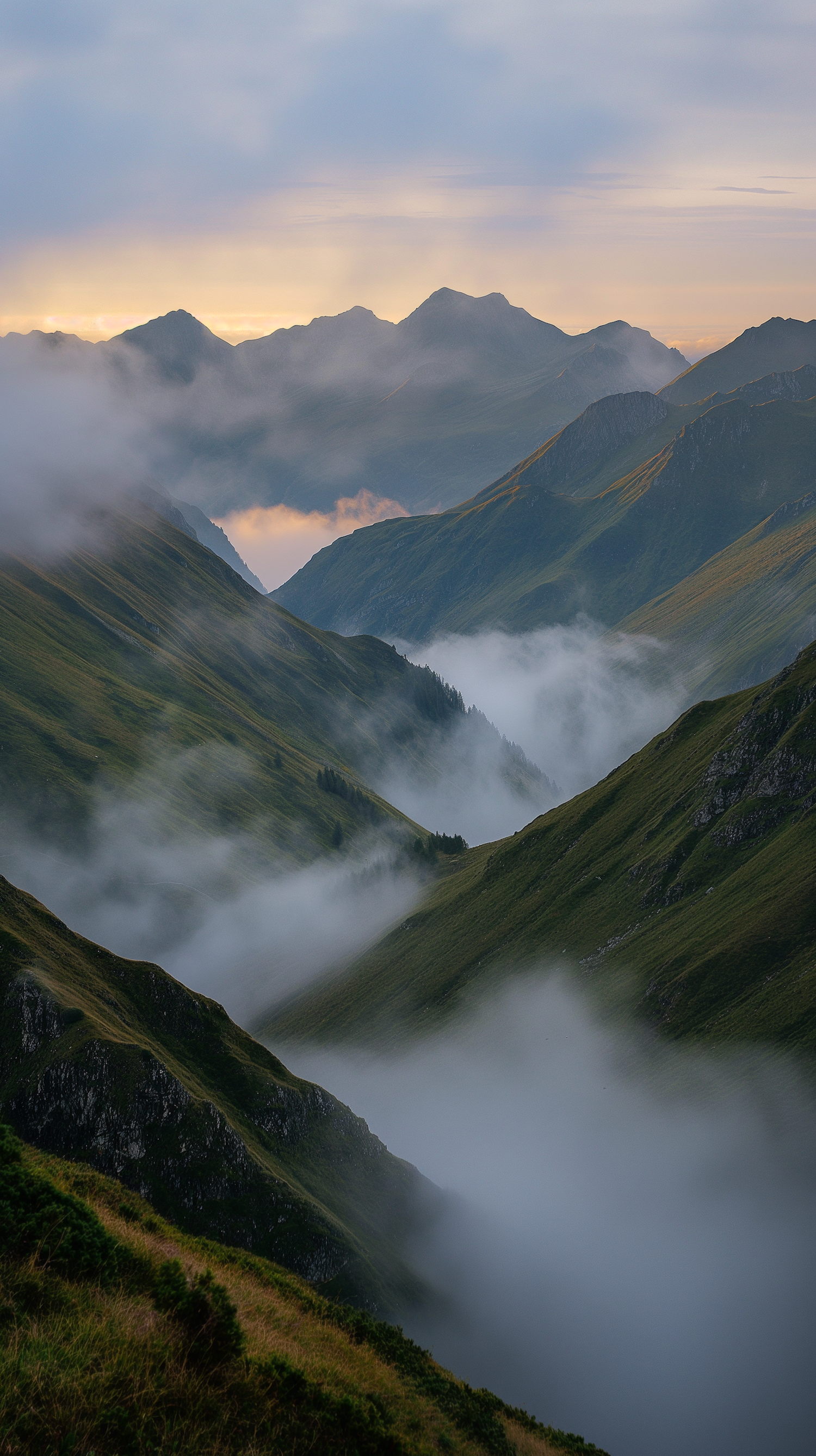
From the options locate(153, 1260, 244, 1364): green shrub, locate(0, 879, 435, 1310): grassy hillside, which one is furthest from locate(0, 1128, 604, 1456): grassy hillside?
locate(0, 879, 435, 1310): grassy hillside

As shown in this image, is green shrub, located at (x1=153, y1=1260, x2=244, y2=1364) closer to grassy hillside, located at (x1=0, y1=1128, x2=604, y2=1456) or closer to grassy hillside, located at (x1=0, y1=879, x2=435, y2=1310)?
grassy hillside, located at (x1=0, y1=1128, x2=604, y2=1456)

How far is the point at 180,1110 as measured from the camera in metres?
77.1

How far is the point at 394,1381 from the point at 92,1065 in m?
42.0

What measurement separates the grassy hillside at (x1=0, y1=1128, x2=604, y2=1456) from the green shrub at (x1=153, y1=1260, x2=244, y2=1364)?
0.14ft

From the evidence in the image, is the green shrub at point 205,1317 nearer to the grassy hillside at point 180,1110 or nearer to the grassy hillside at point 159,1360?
the grassy hillside at point 159,1360

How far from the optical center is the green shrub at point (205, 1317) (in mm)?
27812

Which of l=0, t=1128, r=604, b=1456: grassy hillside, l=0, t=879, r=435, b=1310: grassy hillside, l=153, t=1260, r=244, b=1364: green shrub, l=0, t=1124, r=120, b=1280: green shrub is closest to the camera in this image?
l=0, t=1128, r=604, b=1456: grassy hillside

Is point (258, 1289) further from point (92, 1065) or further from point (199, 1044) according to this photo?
point (199, 1044)

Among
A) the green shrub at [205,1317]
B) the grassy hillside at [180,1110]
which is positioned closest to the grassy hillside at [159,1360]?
the green shrub at [205,1317]

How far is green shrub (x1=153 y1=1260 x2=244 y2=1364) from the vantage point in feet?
91.2

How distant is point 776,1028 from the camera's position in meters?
163

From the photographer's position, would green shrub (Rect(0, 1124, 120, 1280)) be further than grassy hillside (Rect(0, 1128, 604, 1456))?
Yes

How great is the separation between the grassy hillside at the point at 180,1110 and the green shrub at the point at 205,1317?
150 ft

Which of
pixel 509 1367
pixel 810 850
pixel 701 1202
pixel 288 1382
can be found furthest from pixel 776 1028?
pixel 288 1382
